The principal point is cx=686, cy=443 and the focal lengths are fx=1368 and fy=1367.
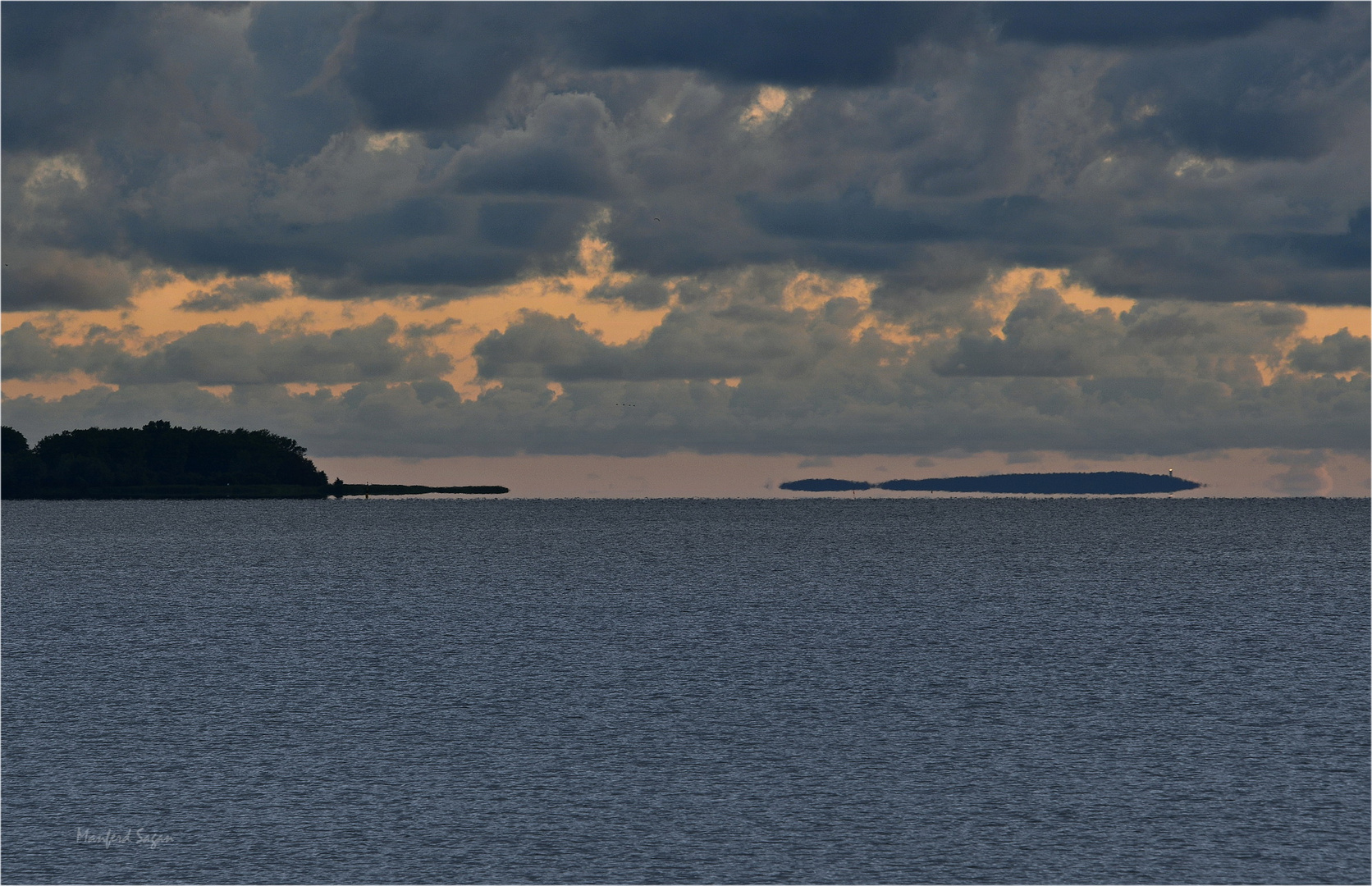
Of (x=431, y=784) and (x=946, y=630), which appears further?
(x=946, y=630)

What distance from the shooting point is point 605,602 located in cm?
9006

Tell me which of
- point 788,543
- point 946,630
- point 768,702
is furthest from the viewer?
point 788,543

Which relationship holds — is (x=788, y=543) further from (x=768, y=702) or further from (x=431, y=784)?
(x=431, y=784)

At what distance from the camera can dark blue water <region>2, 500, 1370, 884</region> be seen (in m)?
28.9

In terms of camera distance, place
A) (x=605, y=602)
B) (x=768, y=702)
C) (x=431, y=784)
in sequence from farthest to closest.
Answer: (x=605, y=602) → (x=768, y=702) → (x=431, y=784)

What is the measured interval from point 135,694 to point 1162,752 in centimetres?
3488

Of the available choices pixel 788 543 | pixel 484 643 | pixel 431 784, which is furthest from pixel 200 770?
pixel 788 543

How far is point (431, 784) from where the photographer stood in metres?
34.8

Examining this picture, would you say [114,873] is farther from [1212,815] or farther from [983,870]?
[1212,815]

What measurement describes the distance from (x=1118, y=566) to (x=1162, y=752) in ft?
334

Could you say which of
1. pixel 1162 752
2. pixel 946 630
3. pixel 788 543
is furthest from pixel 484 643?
pixel 788 543

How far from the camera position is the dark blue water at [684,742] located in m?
28.9

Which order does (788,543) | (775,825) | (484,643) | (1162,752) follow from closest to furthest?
1. (775,825)
2. (1162,752)
3. (484,643)
4. (788,543)

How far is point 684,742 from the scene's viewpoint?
4009 centimetres
